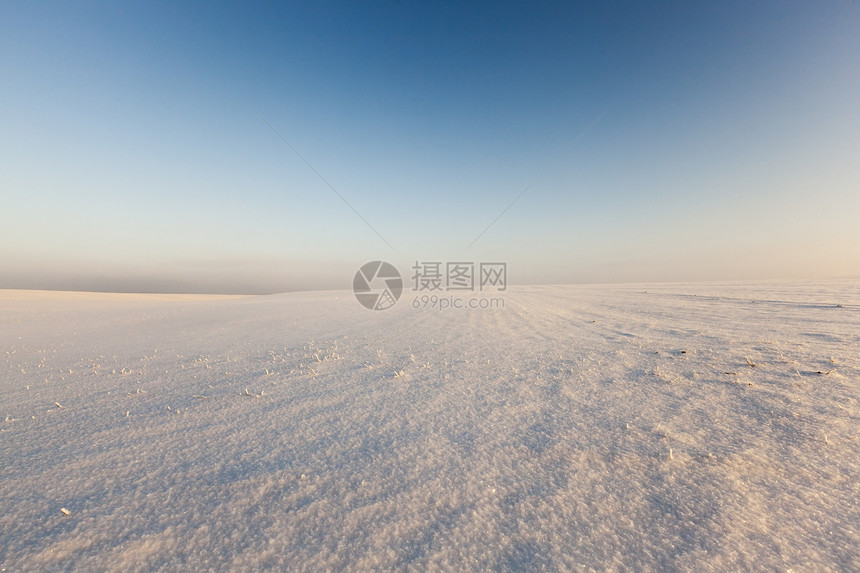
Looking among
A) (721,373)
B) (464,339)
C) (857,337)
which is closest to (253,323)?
(464,339)

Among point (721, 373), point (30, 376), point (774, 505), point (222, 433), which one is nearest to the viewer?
point (774, 505)

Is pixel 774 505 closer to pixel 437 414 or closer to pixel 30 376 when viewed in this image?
pixel 437 414

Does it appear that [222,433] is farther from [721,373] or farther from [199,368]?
[721,373]

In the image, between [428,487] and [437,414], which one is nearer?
[428,487]

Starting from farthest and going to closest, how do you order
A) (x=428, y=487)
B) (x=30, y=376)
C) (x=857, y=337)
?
(x=857, y=337), (x=30, y=376), (x=428, y=487)

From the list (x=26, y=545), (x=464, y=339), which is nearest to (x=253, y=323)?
(x=464, y=339)

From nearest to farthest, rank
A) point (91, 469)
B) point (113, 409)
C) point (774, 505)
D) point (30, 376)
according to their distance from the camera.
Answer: point (774, 505) → point (91, 469) → point (113, 409) → point (30, 376)
